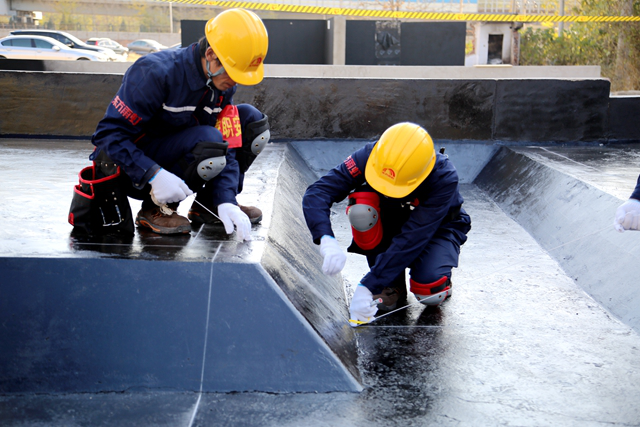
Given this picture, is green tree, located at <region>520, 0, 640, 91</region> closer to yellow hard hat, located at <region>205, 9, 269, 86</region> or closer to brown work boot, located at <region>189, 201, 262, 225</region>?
brown work boot, located at <region>189, 201, 262, 225</region>

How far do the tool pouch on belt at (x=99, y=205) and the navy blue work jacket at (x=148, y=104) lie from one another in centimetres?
13

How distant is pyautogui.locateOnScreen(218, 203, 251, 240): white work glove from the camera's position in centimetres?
292

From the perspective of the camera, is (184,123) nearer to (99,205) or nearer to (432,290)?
(99,205)

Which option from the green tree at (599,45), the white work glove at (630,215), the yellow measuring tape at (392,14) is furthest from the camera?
the green tree at (599,45)

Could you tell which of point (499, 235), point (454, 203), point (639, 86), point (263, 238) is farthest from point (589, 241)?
point (639, 86)

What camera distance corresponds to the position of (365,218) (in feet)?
10.7

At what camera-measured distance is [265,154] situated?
19.7ft

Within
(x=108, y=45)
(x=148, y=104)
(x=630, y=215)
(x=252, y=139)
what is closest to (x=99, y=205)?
(x=148, y=104)

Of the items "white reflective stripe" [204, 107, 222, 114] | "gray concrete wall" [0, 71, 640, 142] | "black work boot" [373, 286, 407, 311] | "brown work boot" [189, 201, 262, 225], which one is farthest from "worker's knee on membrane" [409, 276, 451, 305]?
"gray concrete wall" [0, 71, 640, 142]

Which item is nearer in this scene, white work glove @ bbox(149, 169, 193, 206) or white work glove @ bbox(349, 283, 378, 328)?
white work glove @ bbox(149, 169, 193, 206)

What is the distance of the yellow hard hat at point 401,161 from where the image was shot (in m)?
2.98

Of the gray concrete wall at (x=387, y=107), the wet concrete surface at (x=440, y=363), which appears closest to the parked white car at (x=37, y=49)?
the gray concrete wall at (x=387, y=107)

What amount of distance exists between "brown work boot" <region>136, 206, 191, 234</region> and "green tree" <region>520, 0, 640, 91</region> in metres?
17.7

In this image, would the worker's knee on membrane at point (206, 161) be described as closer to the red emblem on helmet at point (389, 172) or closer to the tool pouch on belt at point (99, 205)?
the tool pouch on belt at point (99, 205)
